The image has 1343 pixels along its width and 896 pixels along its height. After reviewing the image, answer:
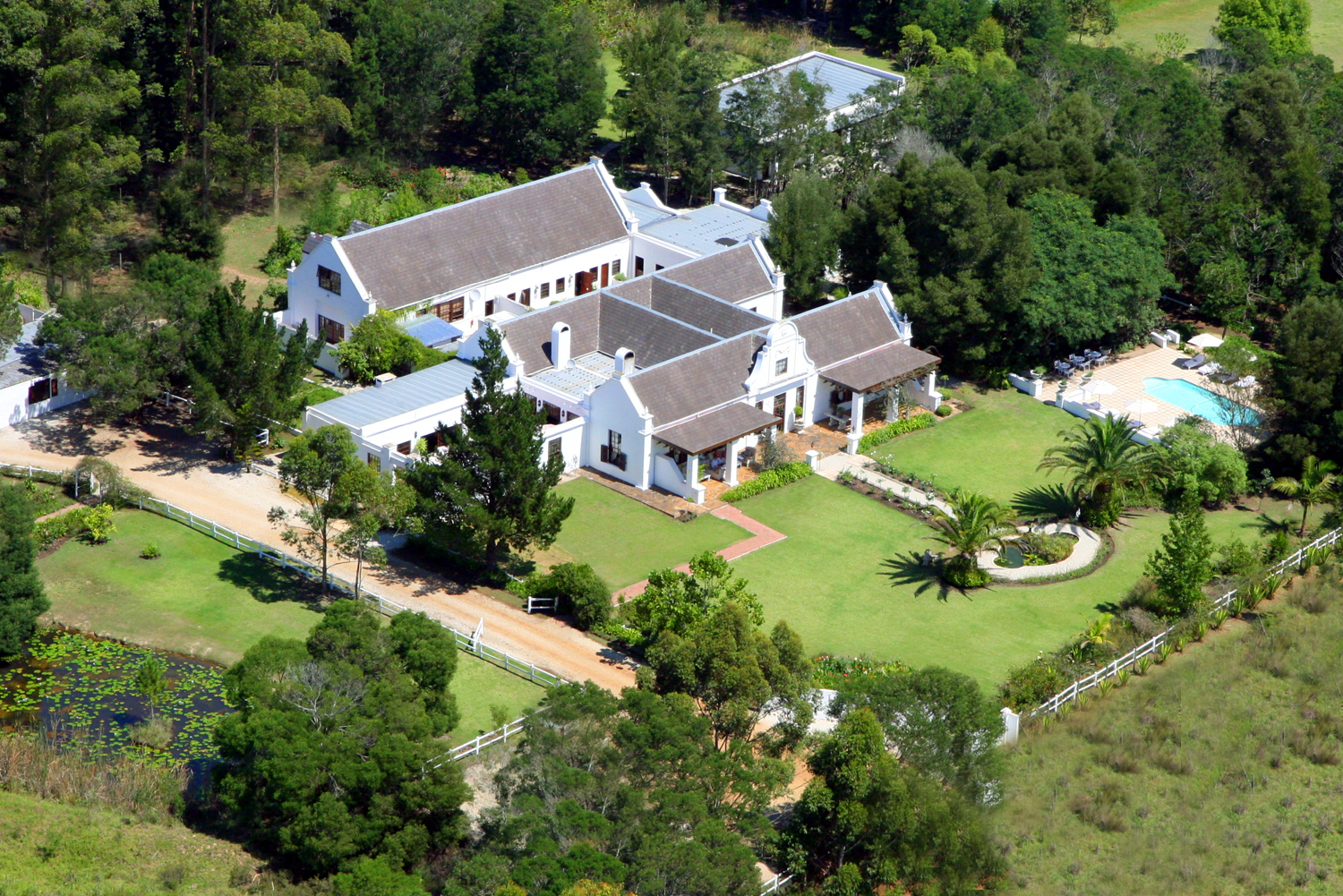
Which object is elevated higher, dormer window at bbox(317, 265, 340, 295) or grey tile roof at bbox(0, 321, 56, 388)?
dormer window at bbox(317, 265, 340, 295)

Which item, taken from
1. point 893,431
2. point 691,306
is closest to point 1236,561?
point 893,431

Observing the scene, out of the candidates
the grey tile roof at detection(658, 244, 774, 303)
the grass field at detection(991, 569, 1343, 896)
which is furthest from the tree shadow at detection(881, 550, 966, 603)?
the grey tile roof at detection(658, 244, 774, 303)

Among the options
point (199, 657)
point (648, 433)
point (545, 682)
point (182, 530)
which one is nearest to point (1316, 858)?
point (545, 682)

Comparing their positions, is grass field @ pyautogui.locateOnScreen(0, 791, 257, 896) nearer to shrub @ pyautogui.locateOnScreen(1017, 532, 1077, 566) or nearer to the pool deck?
shrub @ pyautogui.locateOnScreen(1017, 532, 1077, 566)

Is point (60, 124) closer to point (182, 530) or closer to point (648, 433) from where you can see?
point (182, 530)

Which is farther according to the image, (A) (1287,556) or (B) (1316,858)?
(A) (1287,556)

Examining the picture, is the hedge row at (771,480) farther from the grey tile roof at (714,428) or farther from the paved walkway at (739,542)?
the grey tile roof at (714,428)
